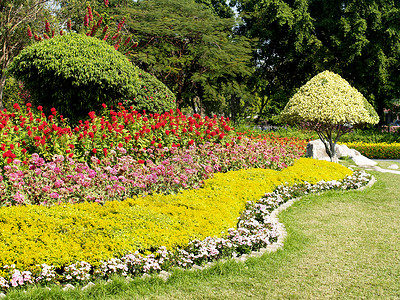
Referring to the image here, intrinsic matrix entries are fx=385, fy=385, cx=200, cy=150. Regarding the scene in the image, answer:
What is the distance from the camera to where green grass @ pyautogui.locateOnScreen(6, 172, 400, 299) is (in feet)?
11.8

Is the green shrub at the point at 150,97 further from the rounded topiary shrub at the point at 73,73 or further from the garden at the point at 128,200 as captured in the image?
the garden at the point at 128,200

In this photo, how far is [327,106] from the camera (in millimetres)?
11555

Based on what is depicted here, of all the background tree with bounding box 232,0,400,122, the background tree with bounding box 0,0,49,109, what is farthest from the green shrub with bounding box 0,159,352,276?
the background tree with bounding box 232,0,400,122

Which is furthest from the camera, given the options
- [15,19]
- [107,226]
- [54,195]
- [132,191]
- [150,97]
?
[15,19]

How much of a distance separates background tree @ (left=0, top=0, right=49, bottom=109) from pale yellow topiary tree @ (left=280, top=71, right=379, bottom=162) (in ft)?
50.9

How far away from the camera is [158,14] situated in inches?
837

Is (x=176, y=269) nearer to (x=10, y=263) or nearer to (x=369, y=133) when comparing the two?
(x=10, y=263)

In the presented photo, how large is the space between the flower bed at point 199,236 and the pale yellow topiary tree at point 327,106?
3944mm

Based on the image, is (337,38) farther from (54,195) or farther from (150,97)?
(54,195)

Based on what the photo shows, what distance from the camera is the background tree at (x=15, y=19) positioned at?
20.2 m

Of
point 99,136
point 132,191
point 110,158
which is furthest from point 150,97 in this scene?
point 132,191

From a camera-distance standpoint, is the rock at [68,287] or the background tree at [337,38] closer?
the rock at [68,287]

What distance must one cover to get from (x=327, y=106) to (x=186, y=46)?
45.0ft

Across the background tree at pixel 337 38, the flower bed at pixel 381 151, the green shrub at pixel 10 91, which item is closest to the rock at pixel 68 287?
the flower bed at pixel 381 151
